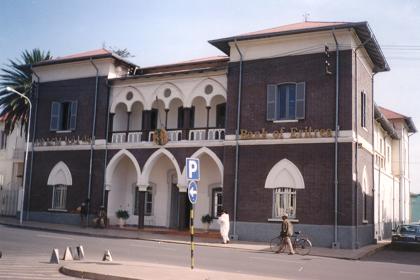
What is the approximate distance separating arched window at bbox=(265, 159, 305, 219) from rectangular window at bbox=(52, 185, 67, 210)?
13176 mm

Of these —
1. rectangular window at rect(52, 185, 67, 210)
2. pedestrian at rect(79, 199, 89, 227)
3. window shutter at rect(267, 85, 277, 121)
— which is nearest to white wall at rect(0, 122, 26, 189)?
rectangular window at rect(52, 185, 67, 210)

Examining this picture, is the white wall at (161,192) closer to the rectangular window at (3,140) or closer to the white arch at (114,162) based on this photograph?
the white arch at (114,162)

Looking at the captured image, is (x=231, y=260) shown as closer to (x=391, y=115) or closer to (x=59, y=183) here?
(x=59, y=183)

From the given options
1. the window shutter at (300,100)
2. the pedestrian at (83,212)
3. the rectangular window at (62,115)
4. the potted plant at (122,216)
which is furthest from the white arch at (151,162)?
the window shutter at (300,100)

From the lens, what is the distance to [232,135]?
1009 inches

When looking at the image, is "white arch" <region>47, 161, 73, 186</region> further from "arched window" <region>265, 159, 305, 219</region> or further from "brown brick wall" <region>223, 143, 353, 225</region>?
"arched window" <region>265, 159, 305, 219</region>

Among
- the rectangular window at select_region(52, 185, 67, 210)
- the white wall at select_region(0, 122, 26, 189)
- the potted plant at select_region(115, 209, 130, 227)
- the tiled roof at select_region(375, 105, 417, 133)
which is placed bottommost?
the potted plant at select_region(115, 209, 130, 227)

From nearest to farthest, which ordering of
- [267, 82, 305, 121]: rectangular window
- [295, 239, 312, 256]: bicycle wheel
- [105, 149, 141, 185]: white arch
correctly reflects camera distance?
[295, 239, 312, 256]: bicycle wheel, [267, 82, 305, 121]: rectangular window, [105, 149, 141, 185]: white arch

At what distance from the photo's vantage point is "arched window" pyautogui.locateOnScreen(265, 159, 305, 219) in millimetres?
23906

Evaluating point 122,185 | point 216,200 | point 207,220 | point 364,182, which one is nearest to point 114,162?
point 122,185

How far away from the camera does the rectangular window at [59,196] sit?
3127cm

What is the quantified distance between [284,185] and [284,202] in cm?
82

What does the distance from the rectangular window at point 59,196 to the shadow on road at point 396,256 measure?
18032 mm

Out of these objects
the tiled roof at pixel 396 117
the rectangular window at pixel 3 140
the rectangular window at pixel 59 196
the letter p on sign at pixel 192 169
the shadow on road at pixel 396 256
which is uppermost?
the tiled roof at pixel 396 117
